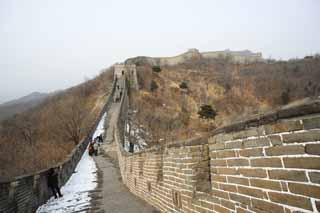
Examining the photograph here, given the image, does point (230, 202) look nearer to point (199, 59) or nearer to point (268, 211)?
point (268, 211)

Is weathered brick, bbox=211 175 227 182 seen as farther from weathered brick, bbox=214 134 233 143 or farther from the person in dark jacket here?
the person in dark jacket

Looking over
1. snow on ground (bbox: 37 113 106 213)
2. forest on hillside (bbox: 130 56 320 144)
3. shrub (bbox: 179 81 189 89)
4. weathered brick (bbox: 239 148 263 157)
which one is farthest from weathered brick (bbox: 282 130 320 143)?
shrub (bbox: 179 81 189 89)

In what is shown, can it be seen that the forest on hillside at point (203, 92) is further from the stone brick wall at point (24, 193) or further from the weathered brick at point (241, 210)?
the weathered brick at point (241, 210)

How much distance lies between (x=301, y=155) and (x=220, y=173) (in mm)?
1277

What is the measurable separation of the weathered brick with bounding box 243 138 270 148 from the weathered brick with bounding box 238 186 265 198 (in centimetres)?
39

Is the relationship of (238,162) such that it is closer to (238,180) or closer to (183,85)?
(238,180)

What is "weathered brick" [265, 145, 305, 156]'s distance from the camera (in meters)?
1.87

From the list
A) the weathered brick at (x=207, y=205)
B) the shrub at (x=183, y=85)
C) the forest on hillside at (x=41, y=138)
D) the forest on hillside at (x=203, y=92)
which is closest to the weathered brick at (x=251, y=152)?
the weathered brick at (x=207, y=205)

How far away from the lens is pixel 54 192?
10789 millimetres

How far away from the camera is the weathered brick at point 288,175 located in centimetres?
185

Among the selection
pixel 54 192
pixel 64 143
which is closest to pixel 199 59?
pixel 64 143

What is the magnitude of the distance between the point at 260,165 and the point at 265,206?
33cm

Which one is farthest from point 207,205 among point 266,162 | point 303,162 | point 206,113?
point 206,113

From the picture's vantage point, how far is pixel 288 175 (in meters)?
1.99
